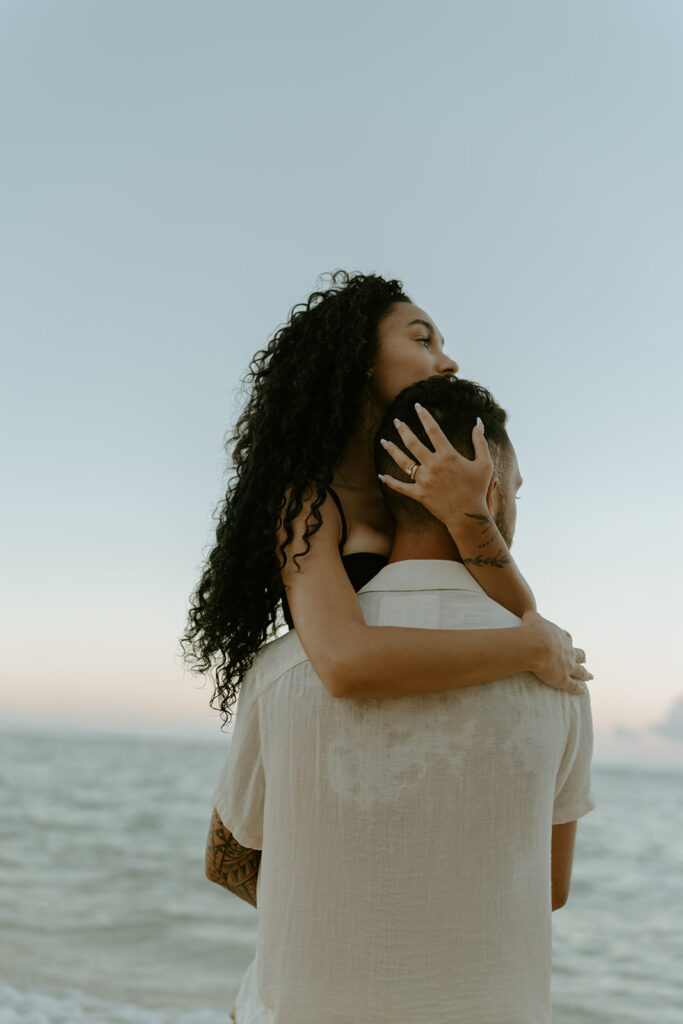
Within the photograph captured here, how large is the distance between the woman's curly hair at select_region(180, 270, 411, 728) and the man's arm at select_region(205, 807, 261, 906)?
29cm

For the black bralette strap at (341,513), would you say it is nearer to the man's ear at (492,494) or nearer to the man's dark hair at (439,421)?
the man's dark hair at (439,421)

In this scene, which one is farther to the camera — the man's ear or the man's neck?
the man's ear

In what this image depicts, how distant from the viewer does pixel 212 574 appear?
2.08 m

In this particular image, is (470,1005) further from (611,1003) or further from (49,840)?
Answer: (49,840)

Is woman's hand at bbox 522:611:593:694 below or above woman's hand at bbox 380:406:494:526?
below

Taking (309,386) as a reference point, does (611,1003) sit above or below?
below

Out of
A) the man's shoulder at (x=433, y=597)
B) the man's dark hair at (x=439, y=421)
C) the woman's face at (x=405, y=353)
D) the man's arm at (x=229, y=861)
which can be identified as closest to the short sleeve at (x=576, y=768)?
the man's shoulder at (x=433, y=597)

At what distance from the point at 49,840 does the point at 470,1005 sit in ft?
41.1

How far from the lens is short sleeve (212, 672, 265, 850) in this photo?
172cm

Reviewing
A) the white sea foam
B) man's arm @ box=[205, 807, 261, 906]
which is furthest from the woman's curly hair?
the white sea foam

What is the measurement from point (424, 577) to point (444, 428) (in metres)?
0.36

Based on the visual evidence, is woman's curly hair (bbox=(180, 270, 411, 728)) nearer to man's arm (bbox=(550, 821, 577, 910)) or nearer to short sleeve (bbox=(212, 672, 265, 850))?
short sleeve (bbox=(212, 672, 265, 850))

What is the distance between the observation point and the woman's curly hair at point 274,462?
6.31 ft

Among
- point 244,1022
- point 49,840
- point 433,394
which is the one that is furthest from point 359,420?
point 49,840
